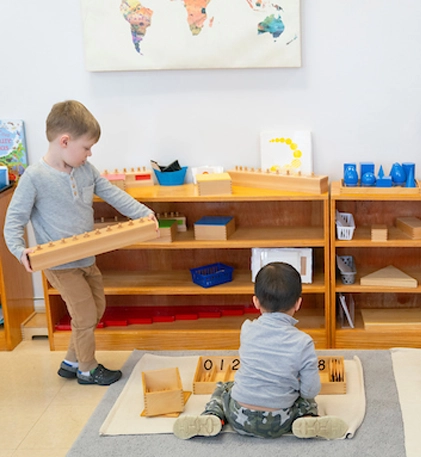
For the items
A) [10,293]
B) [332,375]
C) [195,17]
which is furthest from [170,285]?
[195,17]

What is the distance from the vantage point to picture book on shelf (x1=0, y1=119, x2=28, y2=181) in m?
3.62

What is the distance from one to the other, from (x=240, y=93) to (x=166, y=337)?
133 centimetres

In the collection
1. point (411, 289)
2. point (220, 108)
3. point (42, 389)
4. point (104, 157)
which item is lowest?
point (42, 389)

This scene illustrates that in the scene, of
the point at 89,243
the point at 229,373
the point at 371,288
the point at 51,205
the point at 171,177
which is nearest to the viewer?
the point at 89,243

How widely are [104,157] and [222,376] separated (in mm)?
1375

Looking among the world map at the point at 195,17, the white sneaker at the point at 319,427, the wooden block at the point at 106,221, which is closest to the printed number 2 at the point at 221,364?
the white sneaker at the point at 319,427

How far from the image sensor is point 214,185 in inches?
130

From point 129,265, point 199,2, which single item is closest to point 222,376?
point 129,265

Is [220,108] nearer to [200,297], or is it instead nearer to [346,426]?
[200,297]

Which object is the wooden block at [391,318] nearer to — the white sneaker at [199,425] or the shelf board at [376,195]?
the shelf board at [376,195]

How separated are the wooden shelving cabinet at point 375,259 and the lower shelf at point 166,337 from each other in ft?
0.85

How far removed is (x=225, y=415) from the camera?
2598 mm

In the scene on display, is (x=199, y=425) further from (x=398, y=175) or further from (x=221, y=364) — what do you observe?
(x=398, y=175)

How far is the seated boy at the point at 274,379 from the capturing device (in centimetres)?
245
